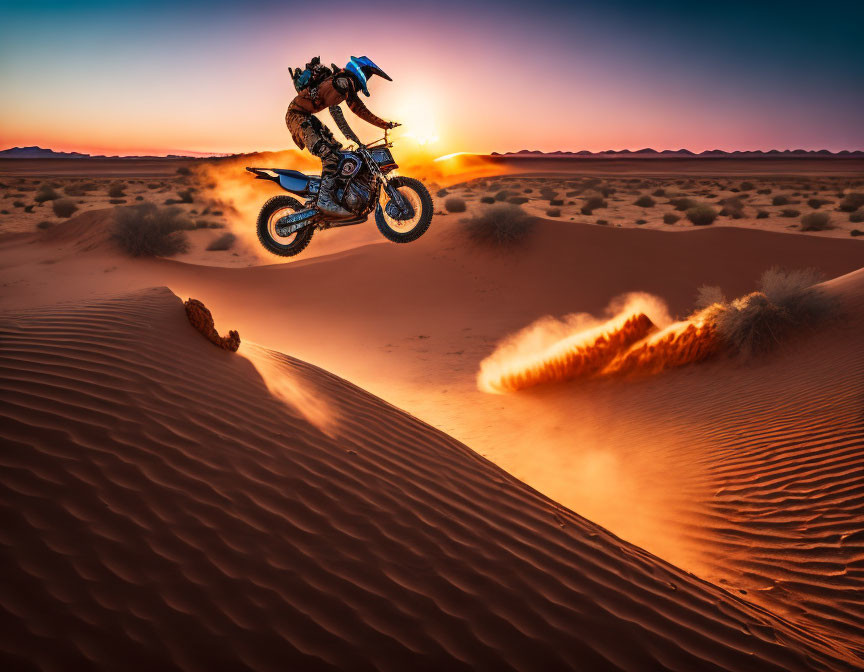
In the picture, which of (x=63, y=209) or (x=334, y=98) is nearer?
(x=334, y=98)

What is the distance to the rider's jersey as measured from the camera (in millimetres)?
6610

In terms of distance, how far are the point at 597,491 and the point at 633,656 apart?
138 inches

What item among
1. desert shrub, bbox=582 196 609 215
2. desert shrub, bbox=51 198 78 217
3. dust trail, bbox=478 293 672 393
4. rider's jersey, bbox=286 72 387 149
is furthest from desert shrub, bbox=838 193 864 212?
desert shrub, bbox=51 198 78 217

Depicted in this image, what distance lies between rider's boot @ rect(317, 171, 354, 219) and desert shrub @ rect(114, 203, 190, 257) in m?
13.8

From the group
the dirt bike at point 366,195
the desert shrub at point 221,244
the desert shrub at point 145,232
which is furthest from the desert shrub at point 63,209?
the dirt bike at point 366,195

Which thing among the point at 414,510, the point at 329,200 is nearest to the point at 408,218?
the point at 329,200

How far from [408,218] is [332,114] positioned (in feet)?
5.45

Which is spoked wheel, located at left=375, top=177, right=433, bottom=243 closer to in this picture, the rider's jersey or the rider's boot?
the rider's boot

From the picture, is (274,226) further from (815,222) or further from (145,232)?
(815,222)

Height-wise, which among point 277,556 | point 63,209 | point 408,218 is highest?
point 63,209

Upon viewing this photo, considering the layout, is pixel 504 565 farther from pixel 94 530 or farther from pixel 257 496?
pixel 94 530

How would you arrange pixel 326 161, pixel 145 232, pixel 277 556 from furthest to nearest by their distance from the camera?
1. pixel 145 232
2. pixel 326 161
3. pixel 277 556

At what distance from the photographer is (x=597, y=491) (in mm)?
6293

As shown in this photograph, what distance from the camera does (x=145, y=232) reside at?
1928 cm
